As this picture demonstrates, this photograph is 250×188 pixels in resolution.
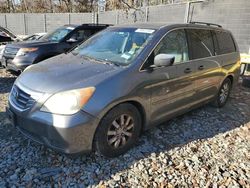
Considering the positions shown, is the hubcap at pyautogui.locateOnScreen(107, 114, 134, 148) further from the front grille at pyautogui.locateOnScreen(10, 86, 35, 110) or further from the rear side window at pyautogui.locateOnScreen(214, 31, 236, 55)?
the rear side window at pyautogui.locateOnScreen(214, 31, 236, 55)

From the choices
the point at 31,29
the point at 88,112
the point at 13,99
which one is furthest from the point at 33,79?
the point at 31,29

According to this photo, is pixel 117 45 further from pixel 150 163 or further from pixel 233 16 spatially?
pixel 233 16

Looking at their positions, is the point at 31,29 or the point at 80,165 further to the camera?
the point at 31,29

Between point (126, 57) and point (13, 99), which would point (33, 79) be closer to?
point (13, 99)

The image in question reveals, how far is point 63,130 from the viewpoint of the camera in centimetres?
283

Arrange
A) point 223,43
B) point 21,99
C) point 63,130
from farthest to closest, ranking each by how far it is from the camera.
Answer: point 223,43, point 21,99, point 63,130

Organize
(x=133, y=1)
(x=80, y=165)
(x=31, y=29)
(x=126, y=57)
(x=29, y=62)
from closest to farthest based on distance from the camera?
(x=80, y=165), (x=126, y=57), (x=29, y=62), (x=133, y=1), (x=31, y=29)

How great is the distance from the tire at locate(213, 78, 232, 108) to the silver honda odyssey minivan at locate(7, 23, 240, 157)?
0.62 meters

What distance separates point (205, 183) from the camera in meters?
3.04

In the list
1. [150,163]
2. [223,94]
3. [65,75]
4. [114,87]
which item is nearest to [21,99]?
[65,75]

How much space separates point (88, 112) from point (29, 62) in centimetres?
438

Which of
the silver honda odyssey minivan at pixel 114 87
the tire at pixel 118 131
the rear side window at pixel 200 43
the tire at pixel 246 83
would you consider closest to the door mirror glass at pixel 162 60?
the silver honda odyssey minivan at pixel 114 87

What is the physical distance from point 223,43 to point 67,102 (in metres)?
3.65

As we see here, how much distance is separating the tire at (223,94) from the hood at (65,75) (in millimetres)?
2822
